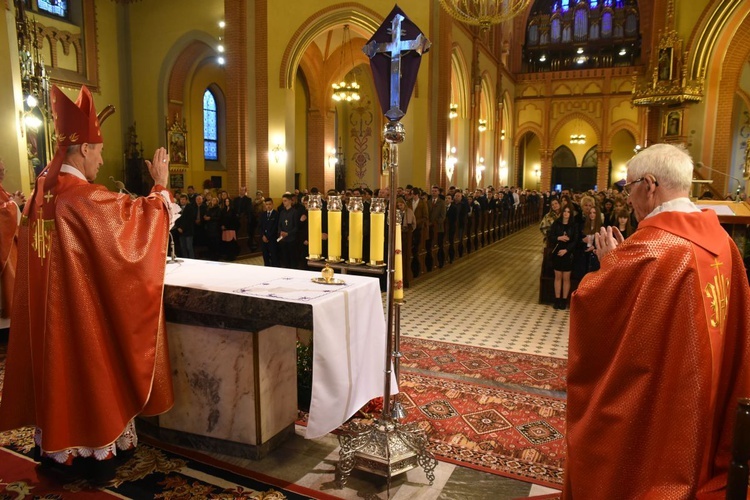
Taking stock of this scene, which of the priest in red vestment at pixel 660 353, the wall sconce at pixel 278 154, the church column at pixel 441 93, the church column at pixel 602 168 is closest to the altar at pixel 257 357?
the priest in red vestment at pixel 660 353

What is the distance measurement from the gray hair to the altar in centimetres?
168

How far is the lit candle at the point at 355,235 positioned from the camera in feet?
10.2

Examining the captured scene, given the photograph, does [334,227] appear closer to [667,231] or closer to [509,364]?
[667,231]

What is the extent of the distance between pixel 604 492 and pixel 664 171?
4.24 ft

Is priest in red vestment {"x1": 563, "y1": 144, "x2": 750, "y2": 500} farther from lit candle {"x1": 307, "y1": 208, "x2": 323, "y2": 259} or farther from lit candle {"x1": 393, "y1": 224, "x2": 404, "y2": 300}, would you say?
lit candle {"x1": 307, "y1": 208, "x2": 323, "y2": 259}

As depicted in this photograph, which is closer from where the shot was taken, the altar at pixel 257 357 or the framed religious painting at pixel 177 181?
the altar at pixel 257 357

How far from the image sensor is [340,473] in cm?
326

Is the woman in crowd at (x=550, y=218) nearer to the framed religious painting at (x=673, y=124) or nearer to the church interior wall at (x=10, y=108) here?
the church interior wall at (x=10, y=108)

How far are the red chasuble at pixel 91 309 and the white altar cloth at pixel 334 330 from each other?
373 mm

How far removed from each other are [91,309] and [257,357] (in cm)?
96

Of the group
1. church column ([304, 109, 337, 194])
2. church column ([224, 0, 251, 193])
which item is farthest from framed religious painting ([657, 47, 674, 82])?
church column ([224, 0, 251, 193])

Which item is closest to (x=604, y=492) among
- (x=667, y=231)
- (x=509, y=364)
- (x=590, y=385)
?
(x=590, y=385)

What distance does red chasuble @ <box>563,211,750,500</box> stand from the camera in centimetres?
205

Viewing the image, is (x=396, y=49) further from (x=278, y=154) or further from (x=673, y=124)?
(x=673, y=124)
